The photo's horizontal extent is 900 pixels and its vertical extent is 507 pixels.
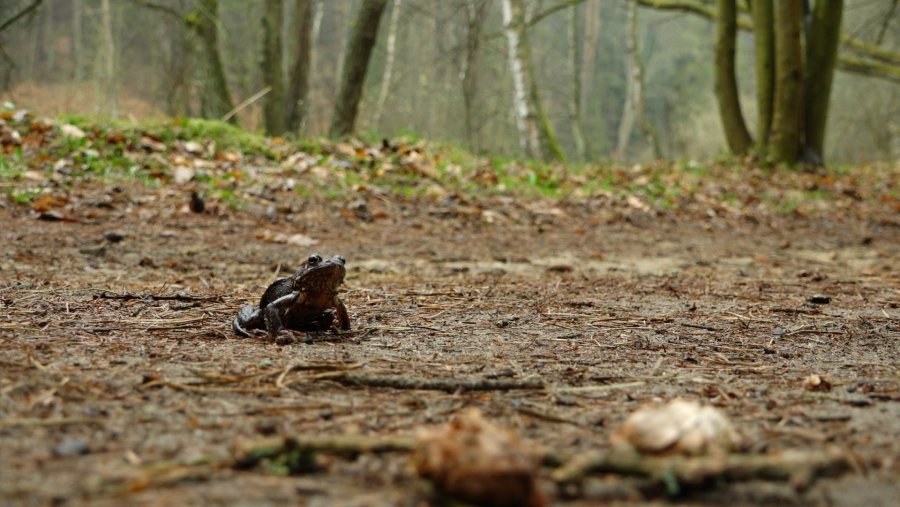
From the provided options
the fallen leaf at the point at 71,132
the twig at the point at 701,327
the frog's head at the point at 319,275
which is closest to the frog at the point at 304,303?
the frog's head at the point at 319,275

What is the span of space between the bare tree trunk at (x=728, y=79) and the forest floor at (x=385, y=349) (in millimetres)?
6777

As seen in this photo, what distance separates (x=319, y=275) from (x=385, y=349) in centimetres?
57

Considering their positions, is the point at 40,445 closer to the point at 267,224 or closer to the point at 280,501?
the point at 280,501

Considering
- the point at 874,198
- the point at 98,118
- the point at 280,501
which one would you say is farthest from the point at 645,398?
the point at 874,198

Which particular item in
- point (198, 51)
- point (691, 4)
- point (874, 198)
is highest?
point (691, 4)

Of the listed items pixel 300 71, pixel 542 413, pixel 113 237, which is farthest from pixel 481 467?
pixel 300 71

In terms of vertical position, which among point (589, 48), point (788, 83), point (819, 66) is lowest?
point (788, 83)

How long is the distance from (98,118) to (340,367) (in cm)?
776

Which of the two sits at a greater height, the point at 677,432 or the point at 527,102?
the point at 527,102

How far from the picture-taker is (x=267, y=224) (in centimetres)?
682

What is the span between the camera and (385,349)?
2875 millimetres

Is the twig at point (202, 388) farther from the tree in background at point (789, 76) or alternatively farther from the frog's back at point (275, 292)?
the tree in background at point (789, 76)

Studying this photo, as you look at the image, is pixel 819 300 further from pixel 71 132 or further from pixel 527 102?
pixel 527 102

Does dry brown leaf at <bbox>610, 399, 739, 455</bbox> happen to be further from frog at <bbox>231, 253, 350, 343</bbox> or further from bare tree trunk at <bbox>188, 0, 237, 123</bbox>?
bare tree trunk at <bbox>188, 0, 237, 123</bbox>
